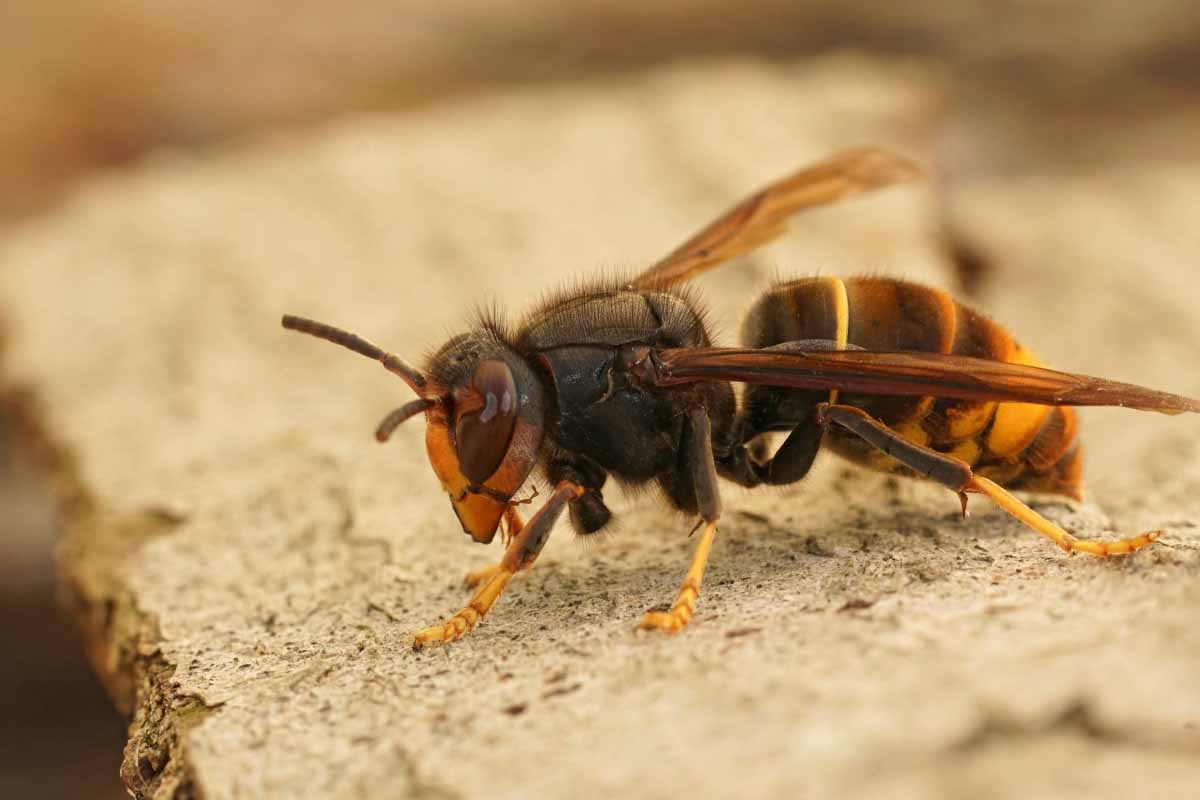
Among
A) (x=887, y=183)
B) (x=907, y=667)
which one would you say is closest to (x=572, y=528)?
(x=907, y=667)

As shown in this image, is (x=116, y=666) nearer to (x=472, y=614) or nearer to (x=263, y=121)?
(x=472, y=614)

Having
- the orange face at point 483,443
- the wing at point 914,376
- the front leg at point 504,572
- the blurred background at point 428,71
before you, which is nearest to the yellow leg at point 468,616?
the front leg at point 504,572

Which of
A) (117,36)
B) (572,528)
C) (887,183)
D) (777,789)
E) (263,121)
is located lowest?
(777,789)

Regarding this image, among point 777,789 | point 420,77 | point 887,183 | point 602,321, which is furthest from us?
point 420,77

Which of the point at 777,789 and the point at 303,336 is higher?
the point at 303,336

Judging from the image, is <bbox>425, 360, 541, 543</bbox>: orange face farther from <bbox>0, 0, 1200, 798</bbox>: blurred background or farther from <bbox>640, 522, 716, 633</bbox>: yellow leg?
<bbox>0, 0, 1200, 798</bbox>: blurred background

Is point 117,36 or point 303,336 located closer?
point 303,336

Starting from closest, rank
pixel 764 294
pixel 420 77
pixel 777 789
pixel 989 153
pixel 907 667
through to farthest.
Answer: pixel 777 789, pixel 907 667, pixel 764 294, pixel 989 153, pixel 420 77
